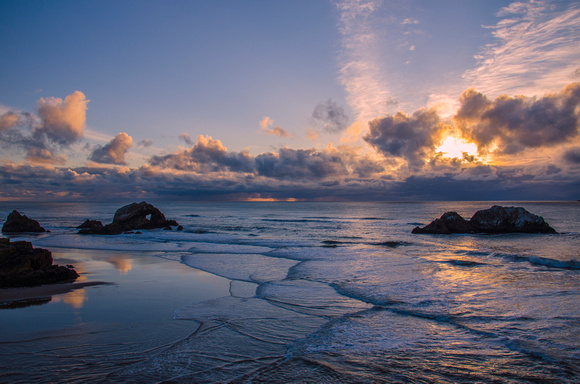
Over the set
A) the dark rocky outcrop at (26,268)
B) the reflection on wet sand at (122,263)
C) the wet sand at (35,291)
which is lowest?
the reflection on wet sand at (122,263)

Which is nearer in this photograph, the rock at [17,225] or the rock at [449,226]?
the rock at [449,226]

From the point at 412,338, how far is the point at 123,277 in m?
10.3

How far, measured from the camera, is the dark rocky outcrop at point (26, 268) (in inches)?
392

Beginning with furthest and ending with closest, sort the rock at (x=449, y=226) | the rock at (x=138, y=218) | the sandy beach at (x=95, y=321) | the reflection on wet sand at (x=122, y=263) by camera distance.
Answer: the rock at (x=138, y=218) < the rock at (x=449, y=226) < the reflection on wet sand at (x=122, y=263) < the sandy beach at (x=95, y=321)

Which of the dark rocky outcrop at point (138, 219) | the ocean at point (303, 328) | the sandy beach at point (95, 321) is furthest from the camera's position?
the dark rocky outcrop at point (138, 219)

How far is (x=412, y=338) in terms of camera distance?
6086 mm

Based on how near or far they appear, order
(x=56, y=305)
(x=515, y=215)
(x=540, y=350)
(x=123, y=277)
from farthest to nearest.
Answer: (x=515, y=215), (x=123, y=277), (x=56, y=305), (x=540, y=350)

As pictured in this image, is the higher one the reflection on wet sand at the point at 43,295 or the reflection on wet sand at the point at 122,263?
the reflection on wet sand at the point at 43,295

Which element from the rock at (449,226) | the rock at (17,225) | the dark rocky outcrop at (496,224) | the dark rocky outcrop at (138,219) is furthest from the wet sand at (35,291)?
the rock at (17,225)

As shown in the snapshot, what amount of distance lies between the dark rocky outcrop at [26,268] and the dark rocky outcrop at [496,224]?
29785 mm

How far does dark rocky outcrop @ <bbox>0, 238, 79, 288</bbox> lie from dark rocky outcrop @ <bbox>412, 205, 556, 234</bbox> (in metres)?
29.8

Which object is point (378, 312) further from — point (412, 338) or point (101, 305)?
point (101, 305)

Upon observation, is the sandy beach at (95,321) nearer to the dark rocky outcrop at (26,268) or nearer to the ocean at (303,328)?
the ocean at (303,328)

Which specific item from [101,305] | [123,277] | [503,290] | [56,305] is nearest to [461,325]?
[503,290]
